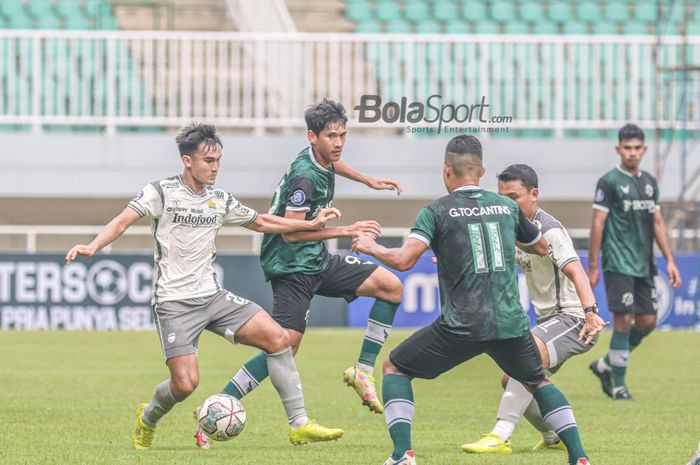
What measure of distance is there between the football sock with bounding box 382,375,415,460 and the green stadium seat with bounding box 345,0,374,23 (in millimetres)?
20023

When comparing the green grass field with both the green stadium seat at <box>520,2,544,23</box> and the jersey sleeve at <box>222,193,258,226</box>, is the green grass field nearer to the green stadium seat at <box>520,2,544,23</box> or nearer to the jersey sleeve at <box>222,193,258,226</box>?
the jersey sleeve at <box>222,193,258,226</box>

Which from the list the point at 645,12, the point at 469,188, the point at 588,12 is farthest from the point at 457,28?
the point at 469,188

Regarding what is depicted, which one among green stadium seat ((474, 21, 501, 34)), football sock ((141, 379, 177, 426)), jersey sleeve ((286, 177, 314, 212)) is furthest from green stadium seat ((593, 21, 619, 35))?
football sock ((141, 379, 177, 426))

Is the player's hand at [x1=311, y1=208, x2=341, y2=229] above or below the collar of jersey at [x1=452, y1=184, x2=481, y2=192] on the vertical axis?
below

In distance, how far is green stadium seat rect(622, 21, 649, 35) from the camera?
26.2 m

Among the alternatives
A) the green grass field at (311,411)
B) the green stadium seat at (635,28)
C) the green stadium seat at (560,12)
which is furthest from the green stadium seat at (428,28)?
the green grass field at (311,411)

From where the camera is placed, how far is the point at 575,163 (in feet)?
74.0

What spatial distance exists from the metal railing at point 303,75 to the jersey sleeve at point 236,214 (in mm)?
14447

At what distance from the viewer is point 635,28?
86.2 feet

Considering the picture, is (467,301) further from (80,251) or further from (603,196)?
(603,196)

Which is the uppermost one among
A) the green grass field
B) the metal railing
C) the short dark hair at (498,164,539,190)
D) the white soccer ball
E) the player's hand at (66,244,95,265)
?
the metal railing

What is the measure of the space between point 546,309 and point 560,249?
1122mm

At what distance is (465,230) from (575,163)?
1585cm

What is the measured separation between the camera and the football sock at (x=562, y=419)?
7.09 metres
